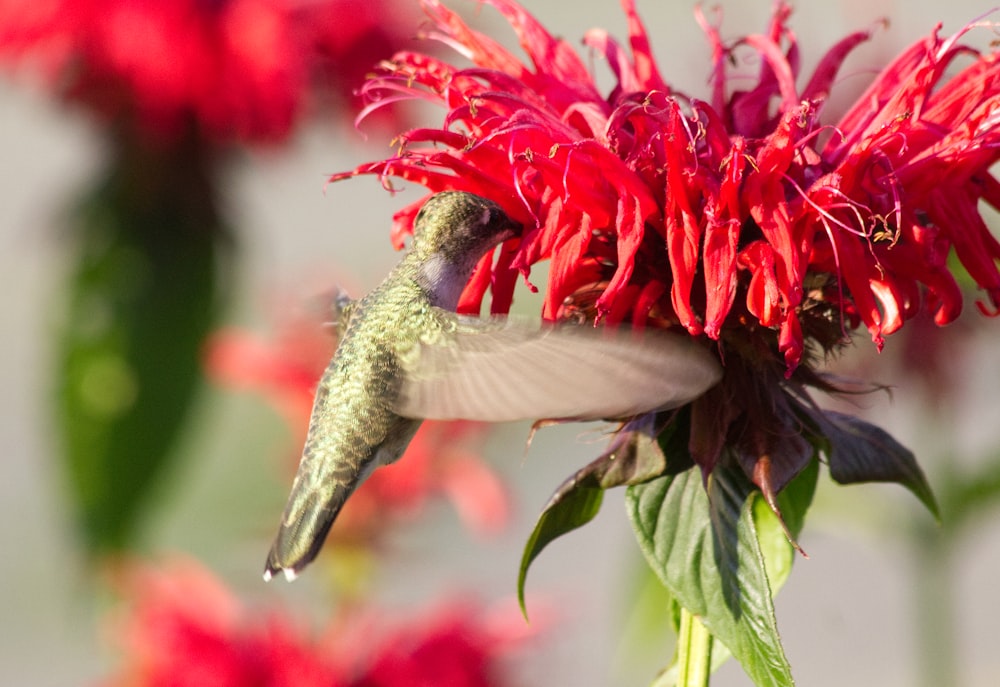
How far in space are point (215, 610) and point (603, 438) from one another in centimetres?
67

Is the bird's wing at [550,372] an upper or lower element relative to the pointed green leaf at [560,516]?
upper

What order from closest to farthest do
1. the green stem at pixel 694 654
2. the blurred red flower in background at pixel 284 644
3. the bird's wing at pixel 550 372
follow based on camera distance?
1. the bird's wing at pixel 550 372
2. the green stem at pixel 694 654
3. the blurred red flower in background at pixel 284 644

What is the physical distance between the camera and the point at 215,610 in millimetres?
1402

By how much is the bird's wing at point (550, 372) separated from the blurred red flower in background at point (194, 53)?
102 cm

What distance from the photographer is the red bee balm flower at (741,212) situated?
0.77 metres

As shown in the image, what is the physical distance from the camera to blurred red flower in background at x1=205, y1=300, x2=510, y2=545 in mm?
1668

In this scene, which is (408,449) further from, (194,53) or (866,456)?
(866,456)

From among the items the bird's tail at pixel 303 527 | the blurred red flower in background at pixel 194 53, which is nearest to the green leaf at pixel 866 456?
the bird's tail at pixel 303 527

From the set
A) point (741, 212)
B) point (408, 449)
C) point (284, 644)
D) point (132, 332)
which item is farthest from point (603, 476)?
point (132, 332)

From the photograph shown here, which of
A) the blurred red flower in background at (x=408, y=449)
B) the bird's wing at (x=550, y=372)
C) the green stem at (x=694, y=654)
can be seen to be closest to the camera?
the bird's wing at (x=550, y=372)

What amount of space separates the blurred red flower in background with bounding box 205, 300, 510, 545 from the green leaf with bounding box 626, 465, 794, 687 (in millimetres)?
842

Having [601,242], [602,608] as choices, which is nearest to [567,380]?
[601,242]

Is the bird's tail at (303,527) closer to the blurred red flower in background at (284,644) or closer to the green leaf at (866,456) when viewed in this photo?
the green leaf at (866,456)

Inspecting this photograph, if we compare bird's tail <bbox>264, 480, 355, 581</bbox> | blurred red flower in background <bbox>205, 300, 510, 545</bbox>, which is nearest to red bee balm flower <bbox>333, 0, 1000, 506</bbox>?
bird's tail <bbox>264, 480, 355, 581</bbox>
